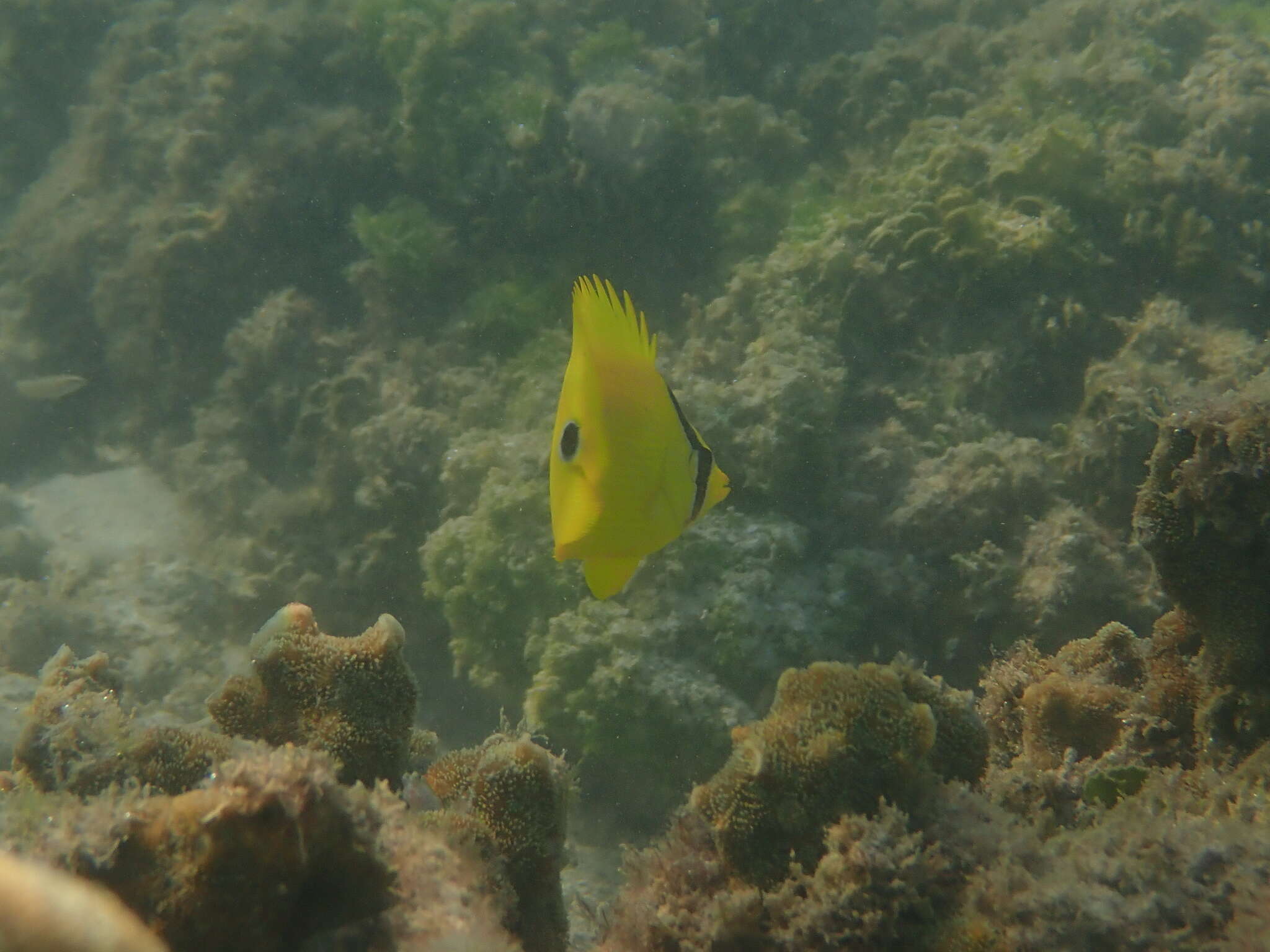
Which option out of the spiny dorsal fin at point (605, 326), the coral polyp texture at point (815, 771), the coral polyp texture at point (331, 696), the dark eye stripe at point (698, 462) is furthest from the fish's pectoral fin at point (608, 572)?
the coral polyp texture at point (331, 696)

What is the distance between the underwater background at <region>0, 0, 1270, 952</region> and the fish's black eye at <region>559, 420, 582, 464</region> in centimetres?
82

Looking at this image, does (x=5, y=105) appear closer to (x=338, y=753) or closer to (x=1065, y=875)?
(x=338, y=753)

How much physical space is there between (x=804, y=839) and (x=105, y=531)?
30.6 ft

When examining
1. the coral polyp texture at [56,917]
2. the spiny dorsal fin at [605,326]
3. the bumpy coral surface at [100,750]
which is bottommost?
the bumpy coral surface at [100,750]

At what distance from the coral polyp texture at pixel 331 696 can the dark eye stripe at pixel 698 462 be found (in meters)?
1.25

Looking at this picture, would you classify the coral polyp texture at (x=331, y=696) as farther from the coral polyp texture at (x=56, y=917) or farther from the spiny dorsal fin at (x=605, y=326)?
the coral polyp texture at (x=56, y=917)

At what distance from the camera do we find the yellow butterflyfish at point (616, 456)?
165cm

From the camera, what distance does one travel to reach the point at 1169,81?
6.24 m

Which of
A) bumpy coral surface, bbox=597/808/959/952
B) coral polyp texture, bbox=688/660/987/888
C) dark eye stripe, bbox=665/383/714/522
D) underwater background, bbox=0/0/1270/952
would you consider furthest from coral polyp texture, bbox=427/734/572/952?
dark eye stripe, bbox=665/383/714/522

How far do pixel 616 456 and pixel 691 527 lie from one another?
3055 millimetres

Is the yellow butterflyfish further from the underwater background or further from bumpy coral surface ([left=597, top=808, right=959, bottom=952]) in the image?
bumpy coral surface ([left=597, top=808, right=959, bottom=952])

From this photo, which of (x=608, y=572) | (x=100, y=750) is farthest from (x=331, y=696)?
(x=608, y=572)

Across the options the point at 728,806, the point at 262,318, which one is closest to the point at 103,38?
the point at 262,318

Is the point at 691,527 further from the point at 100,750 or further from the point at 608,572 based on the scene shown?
the point at 100,750
